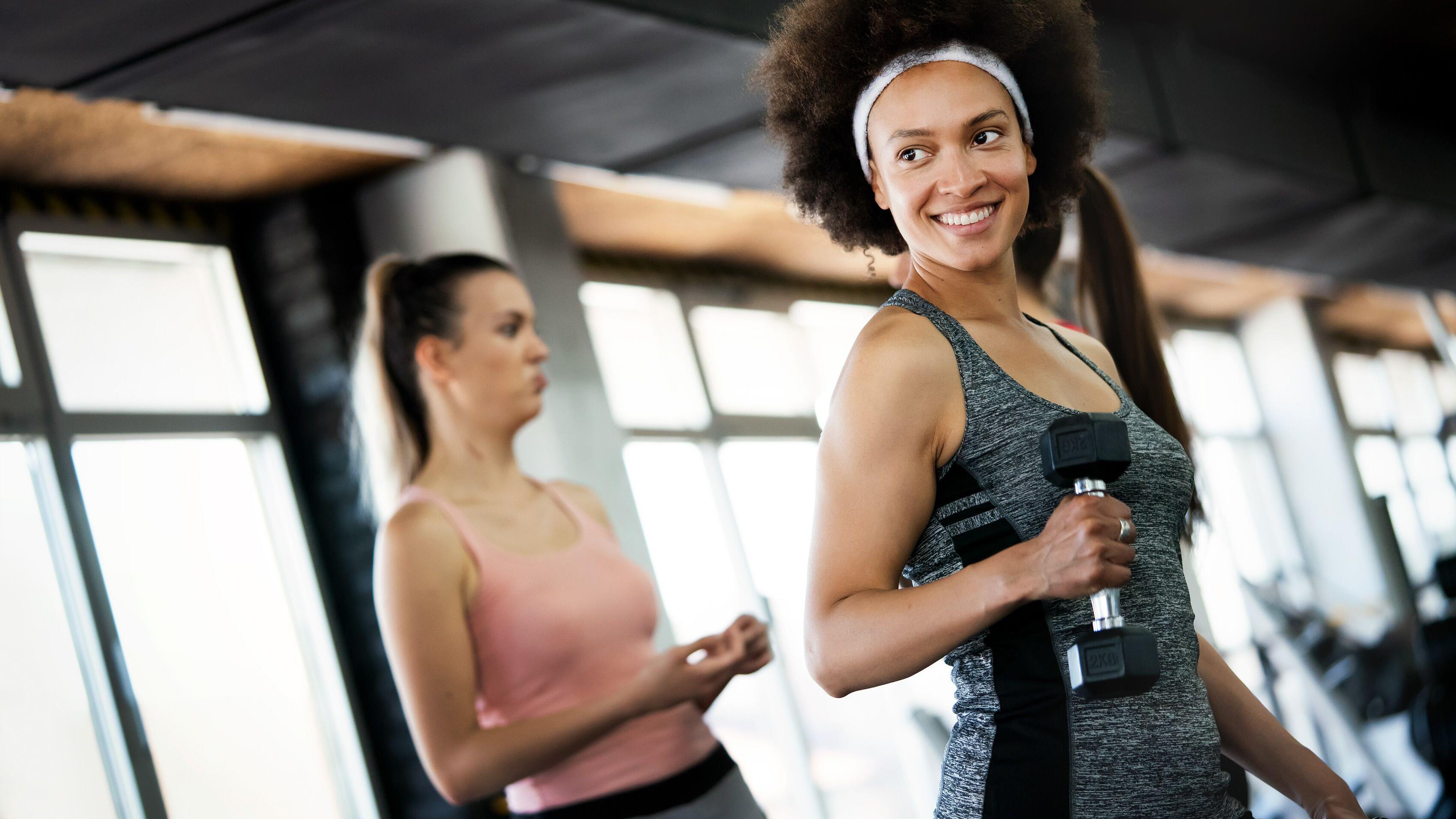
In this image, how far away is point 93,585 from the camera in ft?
12.9

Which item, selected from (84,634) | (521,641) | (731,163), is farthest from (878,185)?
(84,634)

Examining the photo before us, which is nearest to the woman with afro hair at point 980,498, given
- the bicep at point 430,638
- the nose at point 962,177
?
the nose at point 962,177

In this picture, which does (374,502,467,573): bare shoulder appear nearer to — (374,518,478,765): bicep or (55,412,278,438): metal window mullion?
(374,518,478,765): bicep

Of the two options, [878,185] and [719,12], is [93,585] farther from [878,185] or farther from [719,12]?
[878,185]

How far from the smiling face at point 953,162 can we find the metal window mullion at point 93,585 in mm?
3438

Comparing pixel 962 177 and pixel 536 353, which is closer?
pixel 962 177

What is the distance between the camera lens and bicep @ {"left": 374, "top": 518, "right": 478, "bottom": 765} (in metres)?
1.83

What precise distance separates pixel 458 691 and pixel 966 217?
3.34 ft

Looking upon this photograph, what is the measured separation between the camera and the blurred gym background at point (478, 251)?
3260 mm

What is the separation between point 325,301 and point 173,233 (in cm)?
57

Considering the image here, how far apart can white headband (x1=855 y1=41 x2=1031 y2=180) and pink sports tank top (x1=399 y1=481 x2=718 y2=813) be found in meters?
0.88

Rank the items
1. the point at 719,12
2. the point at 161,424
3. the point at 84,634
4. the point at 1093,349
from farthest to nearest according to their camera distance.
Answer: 1. the point at 161,424
2. the point at 84,634
3. the point at 719,12
4. the point at 1093,349

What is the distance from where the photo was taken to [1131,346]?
1.88 meters

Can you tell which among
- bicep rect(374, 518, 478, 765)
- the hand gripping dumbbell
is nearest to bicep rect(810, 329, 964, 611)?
the hand gripping dumbbell
